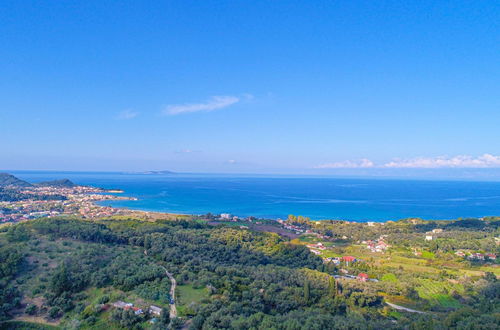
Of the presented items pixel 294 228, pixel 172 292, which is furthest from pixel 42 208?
pixel 172 292

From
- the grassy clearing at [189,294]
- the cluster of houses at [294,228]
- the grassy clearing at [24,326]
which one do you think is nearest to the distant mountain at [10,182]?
the cluster of houses at [294,228]

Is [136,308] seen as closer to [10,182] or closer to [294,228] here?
Result: [294,228]

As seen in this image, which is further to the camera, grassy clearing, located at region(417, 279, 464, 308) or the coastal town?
the coastal town

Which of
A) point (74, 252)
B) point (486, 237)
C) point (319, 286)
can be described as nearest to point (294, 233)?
point (319, 286)

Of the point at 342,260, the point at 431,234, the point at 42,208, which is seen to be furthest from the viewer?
the point at 42,208

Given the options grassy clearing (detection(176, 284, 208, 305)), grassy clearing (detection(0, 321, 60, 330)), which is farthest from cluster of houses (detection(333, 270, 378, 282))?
grassy clearing (detection(0, 321, 60, 330))

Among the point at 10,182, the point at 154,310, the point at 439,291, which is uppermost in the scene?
the point at 10,182

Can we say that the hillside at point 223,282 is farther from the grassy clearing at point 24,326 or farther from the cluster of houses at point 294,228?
the cluster of houses at point 294,228

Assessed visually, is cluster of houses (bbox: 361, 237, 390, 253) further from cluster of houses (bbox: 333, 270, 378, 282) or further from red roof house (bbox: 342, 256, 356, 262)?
cluster of houses (bbox: 333, 270, 378, 282)

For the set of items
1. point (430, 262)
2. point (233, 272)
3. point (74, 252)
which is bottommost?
point (430, 262)

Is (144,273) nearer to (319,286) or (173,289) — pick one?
(173,289)

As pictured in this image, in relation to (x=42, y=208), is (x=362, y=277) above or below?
below
